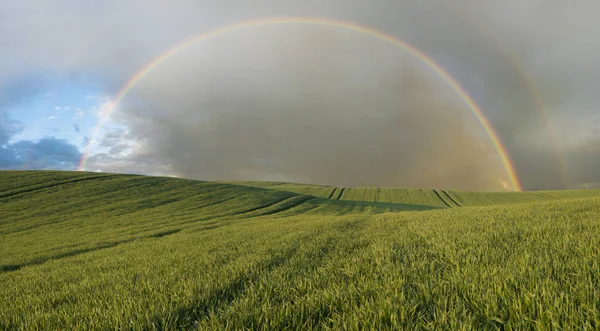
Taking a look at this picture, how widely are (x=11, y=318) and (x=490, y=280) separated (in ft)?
24.8

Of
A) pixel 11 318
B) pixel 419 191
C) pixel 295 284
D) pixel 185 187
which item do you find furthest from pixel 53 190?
pixel 419 191

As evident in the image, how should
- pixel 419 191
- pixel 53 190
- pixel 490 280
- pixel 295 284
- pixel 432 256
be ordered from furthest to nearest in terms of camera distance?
pixel 419 191 < pixel 53 190 < pixel 432 256 < pixel 295 284 < pixel 490 280

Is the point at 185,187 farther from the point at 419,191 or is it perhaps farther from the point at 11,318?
the point at 419,191

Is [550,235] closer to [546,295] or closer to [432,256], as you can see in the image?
[432,256]

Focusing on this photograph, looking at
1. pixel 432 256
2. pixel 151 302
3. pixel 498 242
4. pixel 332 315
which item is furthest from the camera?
pixel 498 242

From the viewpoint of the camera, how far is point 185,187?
64.4 meters

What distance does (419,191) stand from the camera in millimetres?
111562

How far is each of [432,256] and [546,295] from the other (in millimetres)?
2815

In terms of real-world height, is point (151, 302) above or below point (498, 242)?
below

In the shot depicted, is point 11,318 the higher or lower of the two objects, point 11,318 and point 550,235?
the lower

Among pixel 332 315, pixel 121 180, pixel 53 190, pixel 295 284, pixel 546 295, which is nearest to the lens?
pixel 546 295

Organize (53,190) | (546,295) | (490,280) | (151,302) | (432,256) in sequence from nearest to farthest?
1. (546,295)
2. (490,280)
3. (151,302)
4. (432,256)
5. (53,190)

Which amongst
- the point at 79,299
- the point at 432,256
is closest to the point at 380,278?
the point at 432,256

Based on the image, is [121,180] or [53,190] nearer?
[53,190]
